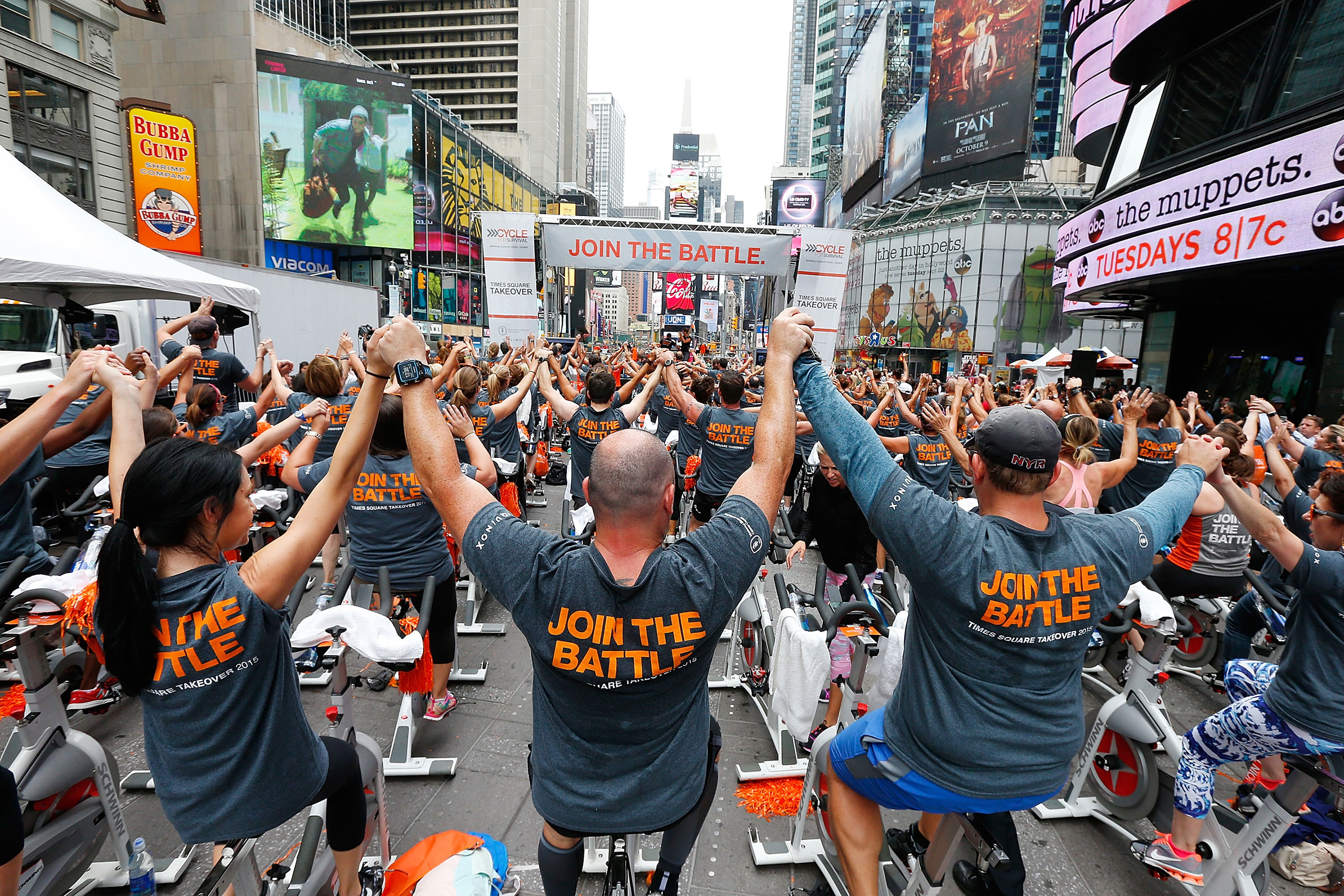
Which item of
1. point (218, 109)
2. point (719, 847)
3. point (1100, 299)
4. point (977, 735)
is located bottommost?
point (719, 847)

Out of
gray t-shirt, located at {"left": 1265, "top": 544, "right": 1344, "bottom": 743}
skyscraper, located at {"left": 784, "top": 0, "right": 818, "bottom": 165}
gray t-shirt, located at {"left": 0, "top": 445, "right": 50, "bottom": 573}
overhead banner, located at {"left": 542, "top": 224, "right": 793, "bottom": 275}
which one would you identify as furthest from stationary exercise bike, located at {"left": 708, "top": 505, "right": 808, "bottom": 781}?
skyscraper, located at {"left": 784, "top": 0, "right": 818, "bottom": 165}

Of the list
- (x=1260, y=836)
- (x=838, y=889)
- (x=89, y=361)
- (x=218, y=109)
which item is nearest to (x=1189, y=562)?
(x=1260, y=836)

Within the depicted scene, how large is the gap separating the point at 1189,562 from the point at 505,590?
5633 millimetres

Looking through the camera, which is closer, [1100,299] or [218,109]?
[1100,299]

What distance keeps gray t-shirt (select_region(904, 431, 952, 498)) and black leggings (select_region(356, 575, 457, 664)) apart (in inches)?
175

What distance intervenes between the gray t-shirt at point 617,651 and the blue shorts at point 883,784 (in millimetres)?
686

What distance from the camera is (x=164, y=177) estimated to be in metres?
20.9

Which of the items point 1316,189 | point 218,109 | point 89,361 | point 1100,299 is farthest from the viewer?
point 218,109

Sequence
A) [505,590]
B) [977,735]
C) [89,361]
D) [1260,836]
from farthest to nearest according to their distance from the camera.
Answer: [1260,836] < [89,361] < [977,735] < [505,590]

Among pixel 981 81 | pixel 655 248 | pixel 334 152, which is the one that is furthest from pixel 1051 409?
pixel 981 81

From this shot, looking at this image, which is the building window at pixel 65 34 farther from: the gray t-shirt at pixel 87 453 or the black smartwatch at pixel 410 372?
the black smartwatch at pixel 410 372

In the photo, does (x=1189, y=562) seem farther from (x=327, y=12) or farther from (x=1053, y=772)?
(x=327, y=12)

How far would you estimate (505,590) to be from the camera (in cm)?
171

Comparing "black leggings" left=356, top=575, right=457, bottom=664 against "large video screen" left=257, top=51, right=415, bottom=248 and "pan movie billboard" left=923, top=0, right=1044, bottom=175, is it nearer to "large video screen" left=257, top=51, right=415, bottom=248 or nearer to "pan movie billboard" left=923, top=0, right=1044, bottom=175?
"large video screen" left=257, top=51, right=415, bottom=248
